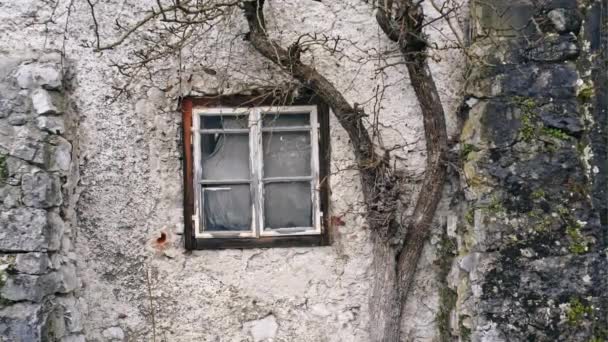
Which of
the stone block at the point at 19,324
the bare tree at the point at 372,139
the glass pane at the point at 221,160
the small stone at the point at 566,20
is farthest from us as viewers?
the glass pane at the point at 221,160

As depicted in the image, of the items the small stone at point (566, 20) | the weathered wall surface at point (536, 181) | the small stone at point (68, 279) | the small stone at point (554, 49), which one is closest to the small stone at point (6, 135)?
the small stone at point (68, 279)

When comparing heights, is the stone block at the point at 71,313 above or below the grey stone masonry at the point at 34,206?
below

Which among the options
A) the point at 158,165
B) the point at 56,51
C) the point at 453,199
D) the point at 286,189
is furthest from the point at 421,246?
the point at 56,51

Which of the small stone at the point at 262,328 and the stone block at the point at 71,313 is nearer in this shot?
the stone block at the point at 71,313

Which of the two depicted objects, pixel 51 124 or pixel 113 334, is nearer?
pixel 51 124

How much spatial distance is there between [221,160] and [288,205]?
1.35 ft

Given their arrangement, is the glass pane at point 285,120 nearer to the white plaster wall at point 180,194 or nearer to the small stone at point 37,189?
the white plaster wall at point 180,194

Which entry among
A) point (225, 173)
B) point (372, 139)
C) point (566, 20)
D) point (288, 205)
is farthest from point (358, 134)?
point (566, 20)

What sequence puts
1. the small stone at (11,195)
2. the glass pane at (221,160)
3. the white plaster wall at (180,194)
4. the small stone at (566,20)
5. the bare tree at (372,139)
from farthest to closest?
1. the glass pane at (221,160)
2. the white plaster wall at (180,194)
3. the bare tree at (372,139)
4. the small stone at (566,20)
5. the small stone at (11,195)

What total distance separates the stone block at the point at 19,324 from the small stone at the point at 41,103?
0.89 metres

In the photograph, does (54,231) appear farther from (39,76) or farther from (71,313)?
(39,76)

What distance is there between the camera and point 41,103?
2963mm

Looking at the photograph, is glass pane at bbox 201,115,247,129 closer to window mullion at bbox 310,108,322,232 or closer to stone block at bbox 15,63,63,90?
window mullion at bbox 310,108,322,232

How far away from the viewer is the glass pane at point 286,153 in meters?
3.27
